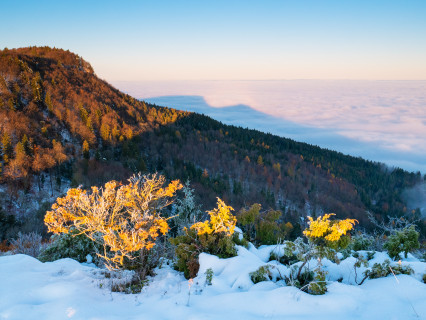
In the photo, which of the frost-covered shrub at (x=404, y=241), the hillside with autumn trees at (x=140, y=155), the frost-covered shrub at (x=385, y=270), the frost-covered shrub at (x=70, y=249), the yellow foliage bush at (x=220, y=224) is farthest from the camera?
the hillside with autumn trees at (x=140, y=155)

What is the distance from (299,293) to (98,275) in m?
7.26

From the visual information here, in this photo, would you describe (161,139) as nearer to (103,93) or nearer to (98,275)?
(103,93)

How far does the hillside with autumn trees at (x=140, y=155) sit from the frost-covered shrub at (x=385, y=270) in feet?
111

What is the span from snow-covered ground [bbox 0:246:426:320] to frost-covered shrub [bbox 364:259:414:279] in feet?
0.68

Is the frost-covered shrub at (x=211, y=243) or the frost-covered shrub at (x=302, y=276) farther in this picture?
the frost-covered shrub at (x=211, y=243)

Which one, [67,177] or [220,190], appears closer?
[67,177]

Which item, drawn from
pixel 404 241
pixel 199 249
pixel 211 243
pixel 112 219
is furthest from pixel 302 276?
pixel 112 219

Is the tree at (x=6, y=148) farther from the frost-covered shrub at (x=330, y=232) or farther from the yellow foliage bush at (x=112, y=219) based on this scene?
the frost-covered shrub at (x=330, y=232)

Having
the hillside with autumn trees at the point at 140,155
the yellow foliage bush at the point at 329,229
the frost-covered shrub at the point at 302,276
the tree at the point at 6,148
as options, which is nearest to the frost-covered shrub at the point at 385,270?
the frost-covered shrub at the point at 302,276

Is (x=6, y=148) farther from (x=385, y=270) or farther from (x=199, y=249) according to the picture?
(x=385, y=270)

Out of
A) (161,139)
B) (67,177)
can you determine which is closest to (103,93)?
(161,139)

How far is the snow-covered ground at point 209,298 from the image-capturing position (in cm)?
577

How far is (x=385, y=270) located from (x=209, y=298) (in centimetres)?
552

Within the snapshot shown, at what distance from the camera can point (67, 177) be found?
76688 mm
